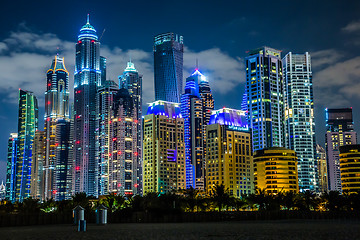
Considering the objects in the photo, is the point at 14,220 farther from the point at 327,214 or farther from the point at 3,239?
the point at 327,214

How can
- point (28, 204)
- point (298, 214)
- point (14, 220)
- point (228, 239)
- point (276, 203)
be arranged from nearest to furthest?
1. point (228, 239)
2. point (14, 220)
3. point (28, 204)
4. point (298, 214)
5. point (276, 203)

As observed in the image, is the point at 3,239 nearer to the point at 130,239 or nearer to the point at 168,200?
the point at 130,239

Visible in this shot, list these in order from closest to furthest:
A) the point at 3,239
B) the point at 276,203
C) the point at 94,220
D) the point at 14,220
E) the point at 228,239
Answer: the point at 228,239
the point at 3,239
the point at 14,220
the point at 94,220
the point at 276,203

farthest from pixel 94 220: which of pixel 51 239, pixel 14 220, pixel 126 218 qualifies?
pixel 51 239

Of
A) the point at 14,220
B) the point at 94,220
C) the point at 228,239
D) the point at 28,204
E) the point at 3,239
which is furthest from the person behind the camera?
the point at 28,204

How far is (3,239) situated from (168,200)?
80410 mm

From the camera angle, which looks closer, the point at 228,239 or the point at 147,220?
the point at 228,239

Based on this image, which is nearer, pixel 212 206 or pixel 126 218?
pixel 126 218

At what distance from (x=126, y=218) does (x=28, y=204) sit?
30.3 metres

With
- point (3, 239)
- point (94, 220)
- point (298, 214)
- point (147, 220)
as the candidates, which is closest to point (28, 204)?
point (94, 220)

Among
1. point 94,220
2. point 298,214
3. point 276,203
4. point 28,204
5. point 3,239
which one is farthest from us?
point 276,203

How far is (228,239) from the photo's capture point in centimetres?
6531

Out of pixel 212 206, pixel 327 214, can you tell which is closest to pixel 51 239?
pixel 212 206

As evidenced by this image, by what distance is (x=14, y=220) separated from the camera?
11950 centimetres
